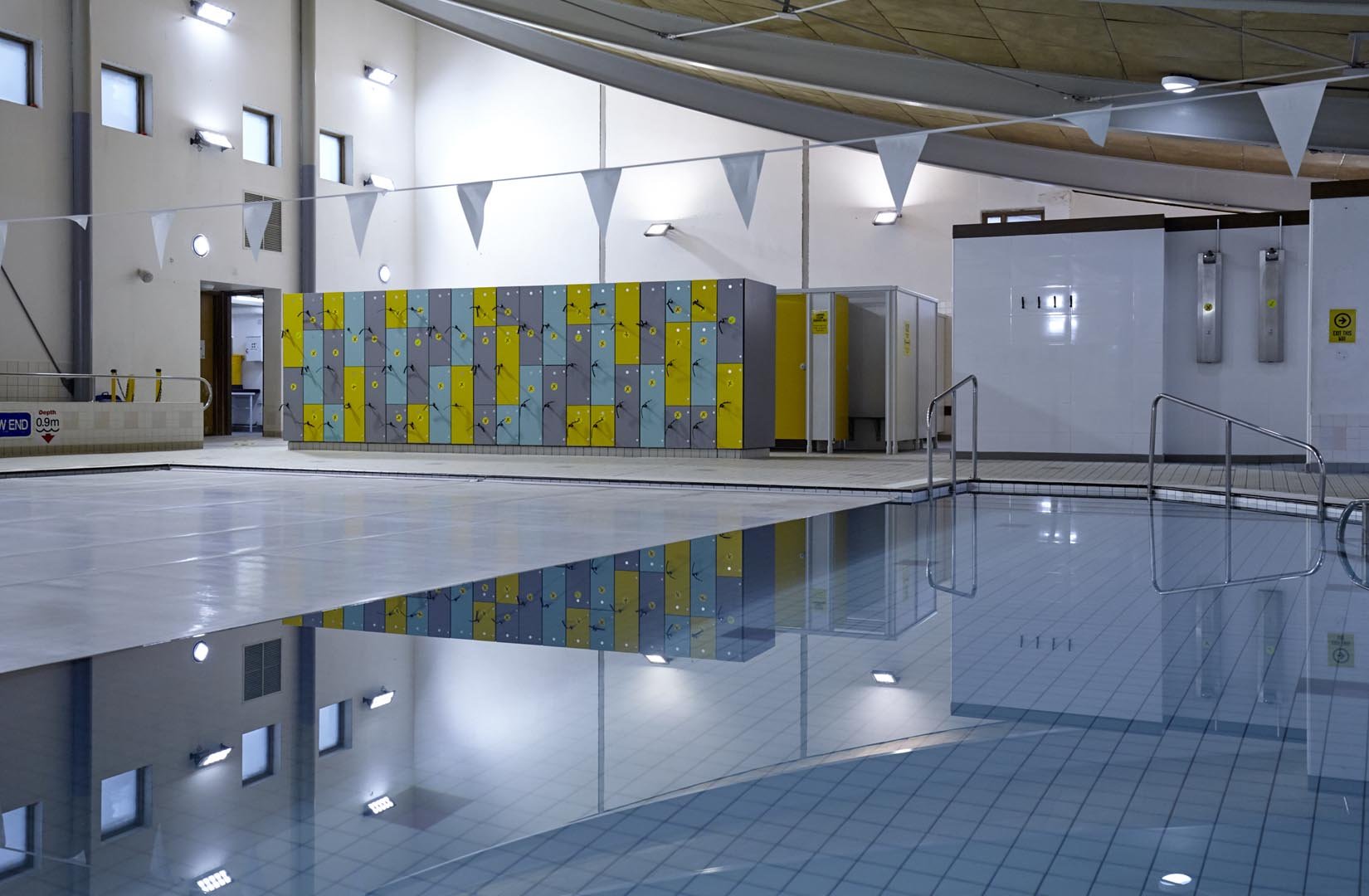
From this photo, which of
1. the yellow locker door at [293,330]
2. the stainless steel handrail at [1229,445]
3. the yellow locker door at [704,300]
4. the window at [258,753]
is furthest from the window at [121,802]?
the yellow locker door at [293,330]

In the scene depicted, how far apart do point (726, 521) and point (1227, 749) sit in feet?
14.7

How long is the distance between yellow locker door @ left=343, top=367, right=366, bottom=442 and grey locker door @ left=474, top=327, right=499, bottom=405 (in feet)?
5.34

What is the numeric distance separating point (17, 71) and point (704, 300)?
8771 millimetres

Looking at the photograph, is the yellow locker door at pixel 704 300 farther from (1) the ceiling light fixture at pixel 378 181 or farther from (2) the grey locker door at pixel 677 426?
(1) the ceiling light fixture at pixel 378 181

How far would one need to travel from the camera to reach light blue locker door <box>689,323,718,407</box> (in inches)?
508

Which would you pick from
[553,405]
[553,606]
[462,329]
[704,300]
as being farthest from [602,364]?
[553,606]

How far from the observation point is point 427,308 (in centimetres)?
1415

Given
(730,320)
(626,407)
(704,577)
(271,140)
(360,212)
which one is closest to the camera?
(704,577)

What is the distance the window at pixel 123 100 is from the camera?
15219mm

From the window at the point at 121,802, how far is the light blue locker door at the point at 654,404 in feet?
Answer: 35.7

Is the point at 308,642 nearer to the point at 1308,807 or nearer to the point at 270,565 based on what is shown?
→ the point at 270,565

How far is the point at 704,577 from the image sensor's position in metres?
4.87

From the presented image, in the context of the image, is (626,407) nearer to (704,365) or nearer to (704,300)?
(704,365)

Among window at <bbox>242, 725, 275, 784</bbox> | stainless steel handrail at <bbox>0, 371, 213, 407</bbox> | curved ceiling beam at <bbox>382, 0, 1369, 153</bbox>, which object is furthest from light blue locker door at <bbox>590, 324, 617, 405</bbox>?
window at <bbox>242, 725, 275, 784</bbox>
